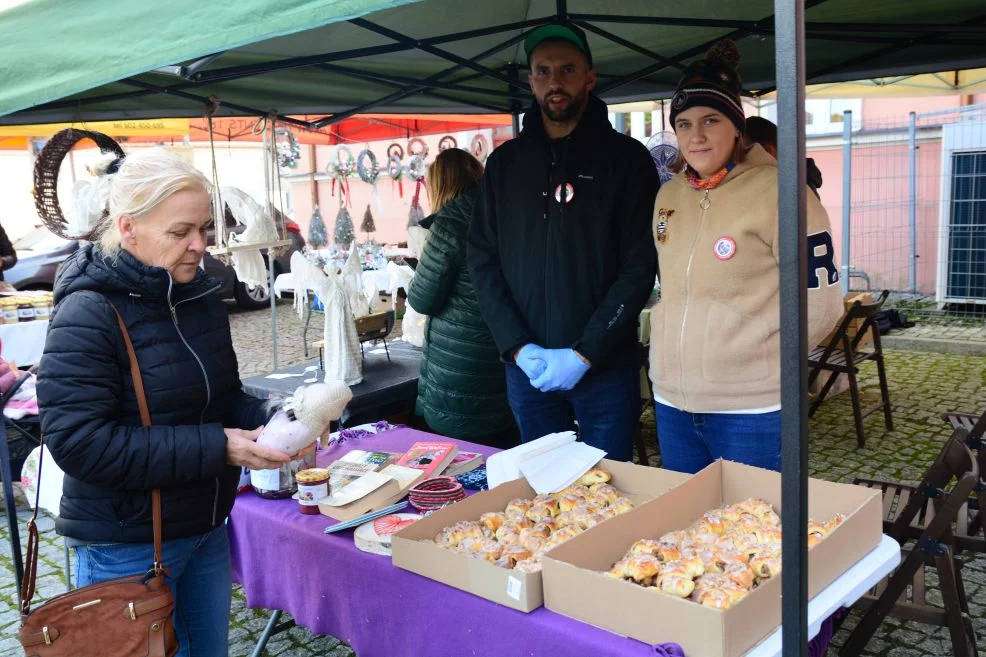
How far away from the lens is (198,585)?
189cm

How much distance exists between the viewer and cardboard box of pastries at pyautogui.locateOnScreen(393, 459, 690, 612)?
151 cm

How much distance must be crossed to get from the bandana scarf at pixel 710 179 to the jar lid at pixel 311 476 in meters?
1.28

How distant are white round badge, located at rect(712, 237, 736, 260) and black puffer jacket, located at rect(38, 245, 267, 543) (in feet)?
4.14

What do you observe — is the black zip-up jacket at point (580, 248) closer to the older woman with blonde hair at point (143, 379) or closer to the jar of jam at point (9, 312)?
the older woman with blonde hair at point (143, 379)

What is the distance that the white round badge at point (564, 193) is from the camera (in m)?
2.54

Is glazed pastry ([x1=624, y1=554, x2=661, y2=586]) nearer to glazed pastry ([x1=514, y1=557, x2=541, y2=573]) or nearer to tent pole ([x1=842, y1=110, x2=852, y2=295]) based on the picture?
glazed pastry ([x1=514, y1=557, x2=541, y2=573])

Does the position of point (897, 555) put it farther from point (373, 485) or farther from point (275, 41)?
point (275, 41)

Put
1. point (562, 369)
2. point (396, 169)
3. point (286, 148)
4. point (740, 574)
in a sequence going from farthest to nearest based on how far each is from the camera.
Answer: point (396, 169) → point (286, 148) → point (562, 369) → point (740, 574)

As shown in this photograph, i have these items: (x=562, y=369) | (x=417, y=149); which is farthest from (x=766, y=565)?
(x=417, y=149)

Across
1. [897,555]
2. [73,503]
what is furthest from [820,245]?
[73,503]

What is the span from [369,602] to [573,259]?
48.8 inches

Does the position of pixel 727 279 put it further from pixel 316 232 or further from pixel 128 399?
pixel 316 232

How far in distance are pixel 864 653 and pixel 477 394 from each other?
1.66 meters

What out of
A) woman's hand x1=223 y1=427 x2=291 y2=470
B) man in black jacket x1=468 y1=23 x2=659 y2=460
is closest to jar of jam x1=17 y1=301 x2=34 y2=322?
man in black jacket x1=468 y1=23 x2=659 y2=460
